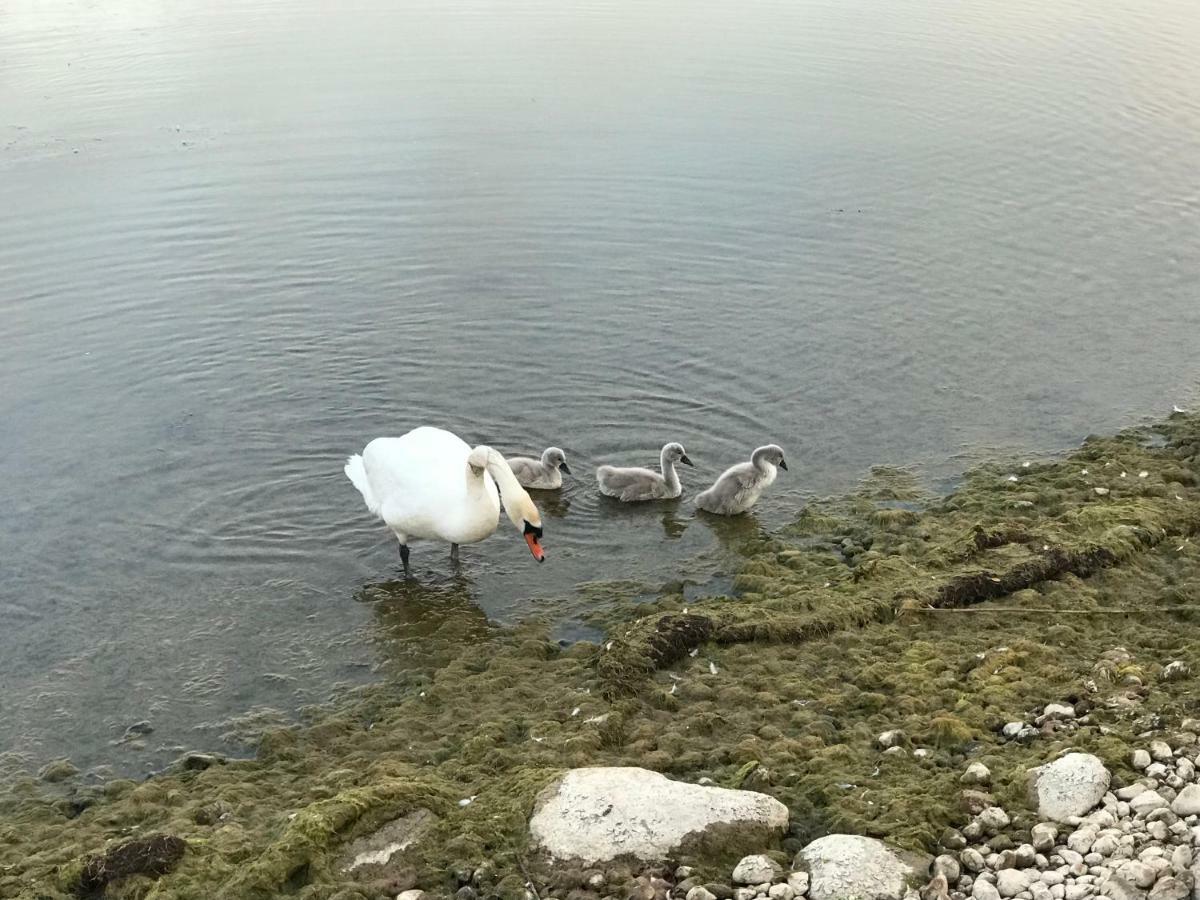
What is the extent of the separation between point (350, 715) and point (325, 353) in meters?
6.56

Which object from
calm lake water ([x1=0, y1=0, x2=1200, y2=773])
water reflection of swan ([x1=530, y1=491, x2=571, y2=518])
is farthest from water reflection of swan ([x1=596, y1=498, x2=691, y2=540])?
water reflection of swan ([x1=530, y1=491, x2=571, y2=518])

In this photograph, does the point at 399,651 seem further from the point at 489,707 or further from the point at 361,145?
the point at 361,145

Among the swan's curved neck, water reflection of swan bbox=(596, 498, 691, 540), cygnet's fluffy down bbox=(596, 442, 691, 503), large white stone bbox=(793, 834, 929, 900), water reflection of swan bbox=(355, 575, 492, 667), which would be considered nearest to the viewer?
large white stone bbox=(793, 834, 929, 900)

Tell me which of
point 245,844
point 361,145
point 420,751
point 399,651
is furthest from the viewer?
point 361,145

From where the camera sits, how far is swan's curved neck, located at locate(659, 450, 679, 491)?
35.9ft

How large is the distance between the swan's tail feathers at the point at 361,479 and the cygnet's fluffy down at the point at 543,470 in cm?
132

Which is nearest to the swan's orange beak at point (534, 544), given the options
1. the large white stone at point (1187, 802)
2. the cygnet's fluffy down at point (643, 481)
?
the cygnet's fluffy down at point (643, 481)

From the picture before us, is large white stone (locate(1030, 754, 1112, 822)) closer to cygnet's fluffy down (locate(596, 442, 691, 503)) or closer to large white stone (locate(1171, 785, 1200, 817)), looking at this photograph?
large white stone (locate(1171, 785, 1200, 817))

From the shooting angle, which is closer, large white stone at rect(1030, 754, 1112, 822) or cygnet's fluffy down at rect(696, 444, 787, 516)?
large white stone at rect(1030, 754, 1112, 822)

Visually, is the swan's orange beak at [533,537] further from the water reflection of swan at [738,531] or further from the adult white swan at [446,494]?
the water reflection of swan at [738,531]

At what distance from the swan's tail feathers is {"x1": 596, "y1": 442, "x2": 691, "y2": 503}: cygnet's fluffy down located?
2068 mm

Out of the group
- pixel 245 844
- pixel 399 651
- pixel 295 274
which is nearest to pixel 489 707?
pixel 399 651

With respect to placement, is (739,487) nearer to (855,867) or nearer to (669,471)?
(669,471)

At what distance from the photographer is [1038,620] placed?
26.3 ft
